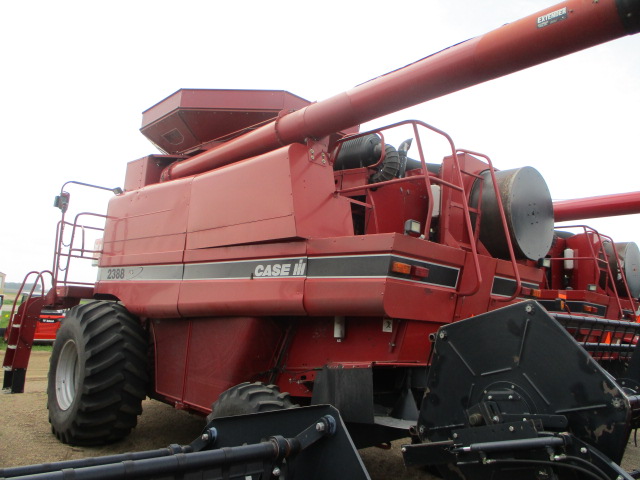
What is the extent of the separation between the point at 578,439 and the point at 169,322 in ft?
12.1

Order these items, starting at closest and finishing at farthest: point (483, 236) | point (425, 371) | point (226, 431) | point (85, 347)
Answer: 1. point (226, 431)
2. point (425, 371)
3. point (483, 236)
4. point (85, 347)

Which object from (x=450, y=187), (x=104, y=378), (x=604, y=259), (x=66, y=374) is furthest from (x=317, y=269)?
(x=604, y=259)

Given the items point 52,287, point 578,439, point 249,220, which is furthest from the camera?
point 52,287

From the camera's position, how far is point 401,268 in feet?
11.3

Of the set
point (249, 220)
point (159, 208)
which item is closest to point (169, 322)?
point (159, 208)

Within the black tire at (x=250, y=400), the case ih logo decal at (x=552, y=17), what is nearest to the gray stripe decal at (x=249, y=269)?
the black tire at (x=250, y=400)

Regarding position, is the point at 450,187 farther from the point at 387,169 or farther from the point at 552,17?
the point at 552,17

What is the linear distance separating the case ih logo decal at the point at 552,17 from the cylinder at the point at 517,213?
1607 millimetres

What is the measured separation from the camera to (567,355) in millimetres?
Answer: 2520

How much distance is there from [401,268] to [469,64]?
4.27 ft

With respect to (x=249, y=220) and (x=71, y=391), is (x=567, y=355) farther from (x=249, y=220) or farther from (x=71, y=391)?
(x=71, y=391)

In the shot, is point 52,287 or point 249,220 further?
point 52,287

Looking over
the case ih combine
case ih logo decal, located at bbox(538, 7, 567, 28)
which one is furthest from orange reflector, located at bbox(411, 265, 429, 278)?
case ih logo decal, located at bbox(538, 7, 567, 28)

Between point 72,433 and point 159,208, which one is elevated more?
point 159,208
